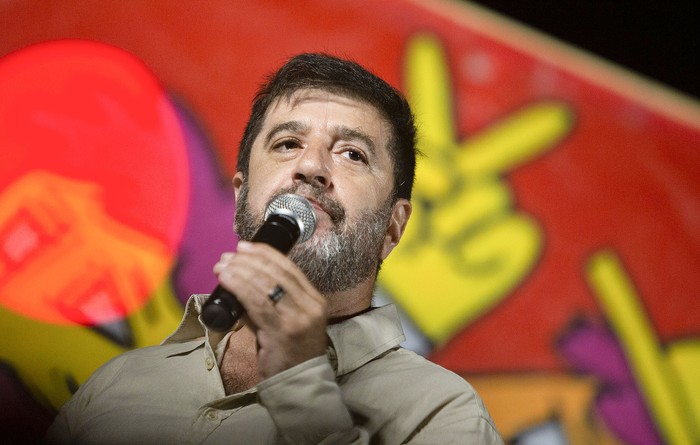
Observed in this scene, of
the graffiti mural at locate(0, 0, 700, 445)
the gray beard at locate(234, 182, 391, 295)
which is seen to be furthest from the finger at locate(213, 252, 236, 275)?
the graffiti mural at locate(0, 0, 700, 445)

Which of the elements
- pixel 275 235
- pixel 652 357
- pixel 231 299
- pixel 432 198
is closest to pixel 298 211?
pixel 275 235

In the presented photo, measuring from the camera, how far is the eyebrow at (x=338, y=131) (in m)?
1.54

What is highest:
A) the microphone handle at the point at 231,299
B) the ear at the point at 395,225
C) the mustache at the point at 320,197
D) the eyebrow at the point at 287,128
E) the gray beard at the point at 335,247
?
the eyebrow at the point at 287,128

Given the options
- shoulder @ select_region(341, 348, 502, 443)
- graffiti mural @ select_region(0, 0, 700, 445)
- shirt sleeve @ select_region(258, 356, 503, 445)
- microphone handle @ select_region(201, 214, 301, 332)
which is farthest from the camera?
graffiti mural @ select_region(0, 0, 700, 445)

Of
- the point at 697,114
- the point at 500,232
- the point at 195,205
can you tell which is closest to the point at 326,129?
the point at 195,205

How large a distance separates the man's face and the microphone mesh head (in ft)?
0.42

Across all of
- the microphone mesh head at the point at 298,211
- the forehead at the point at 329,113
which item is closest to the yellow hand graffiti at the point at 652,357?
the forehead at the point at 329,113

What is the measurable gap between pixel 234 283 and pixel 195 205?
49.6 inches

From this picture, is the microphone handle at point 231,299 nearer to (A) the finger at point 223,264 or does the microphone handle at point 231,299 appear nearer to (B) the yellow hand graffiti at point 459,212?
(A) the finger at point 223,264

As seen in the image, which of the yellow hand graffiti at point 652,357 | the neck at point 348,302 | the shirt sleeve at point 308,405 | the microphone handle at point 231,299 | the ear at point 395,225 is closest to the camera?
the microphone handle at point 231,299

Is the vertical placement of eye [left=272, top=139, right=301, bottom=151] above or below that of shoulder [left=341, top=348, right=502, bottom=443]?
above

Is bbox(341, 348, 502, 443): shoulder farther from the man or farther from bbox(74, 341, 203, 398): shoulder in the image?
bbox(74, 341, 203, 398): shoulder

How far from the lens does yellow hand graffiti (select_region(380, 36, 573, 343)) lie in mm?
2268

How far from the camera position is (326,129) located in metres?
1.53
